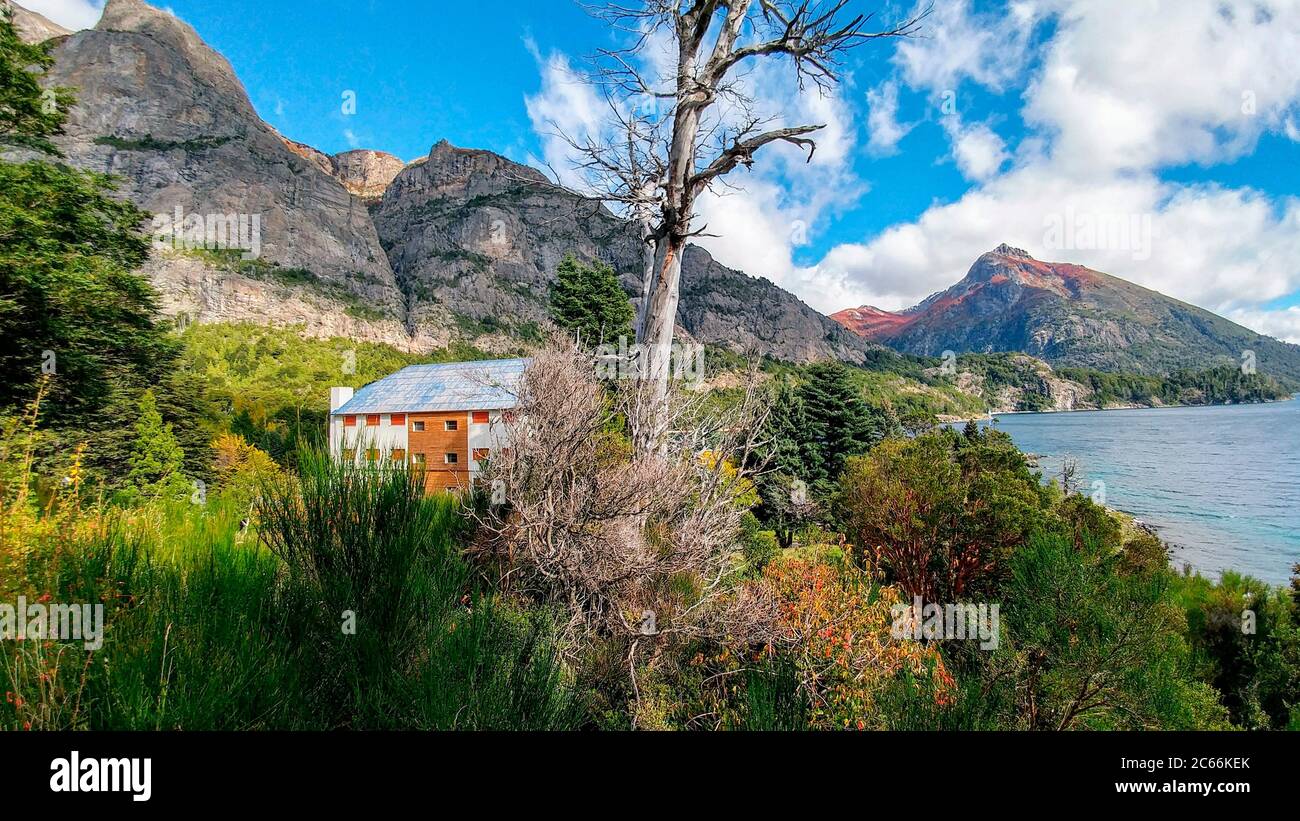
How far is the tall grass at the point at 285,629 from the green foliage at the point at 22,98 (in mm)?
21634

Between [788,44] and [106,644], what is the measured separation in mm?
6523

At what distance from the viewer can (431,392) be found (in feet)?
68.9

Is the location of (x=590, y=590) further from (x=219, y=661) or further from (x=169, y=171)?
(x=169, y=171)

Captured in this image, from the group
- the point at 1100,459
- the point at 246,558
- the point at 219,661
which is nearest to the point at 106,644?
the point at 219,661

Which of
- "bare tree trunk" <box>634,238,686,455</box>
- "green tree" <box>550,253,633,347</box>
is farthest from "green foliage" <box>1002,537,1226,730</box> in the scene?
"green tree" <box>550,253,633,347</box>

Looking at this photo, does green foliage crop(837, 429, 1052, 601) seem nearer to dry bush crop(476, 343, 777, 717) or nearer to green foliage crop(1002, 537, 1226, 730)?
green foliage crop(1002, 537, 1226, 730)

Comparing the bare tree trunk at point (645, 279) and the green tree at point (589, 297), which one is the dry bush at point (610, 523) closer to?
the bare tree trunk at point (645, 279)

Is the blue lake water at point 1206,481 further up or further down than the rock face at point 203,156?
further down

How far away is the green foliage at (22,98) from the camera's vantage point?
14.2 metres

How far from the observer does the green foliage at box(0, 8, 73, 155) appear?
14234mm

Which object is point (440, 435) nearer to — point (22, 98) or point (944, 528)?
point (22, 98)

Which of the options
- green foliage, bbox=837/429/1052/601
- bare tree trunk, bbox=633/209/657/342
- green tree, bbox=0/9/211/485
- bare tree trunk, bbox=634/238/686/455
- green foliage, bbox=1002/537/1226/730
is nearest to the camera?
green foliage, bbox=1002/537/1226/730

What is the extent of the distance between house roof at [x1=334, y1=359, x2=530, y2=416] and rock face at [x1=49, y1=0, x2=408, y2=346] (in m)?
61.8
